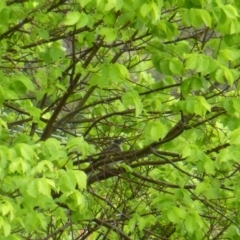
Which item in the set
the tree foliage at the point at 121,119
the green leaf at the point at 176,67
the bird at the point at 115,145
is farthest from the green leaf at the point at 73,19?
the bird at the point at 115,145

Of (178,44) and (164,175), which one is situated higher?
(178,44)

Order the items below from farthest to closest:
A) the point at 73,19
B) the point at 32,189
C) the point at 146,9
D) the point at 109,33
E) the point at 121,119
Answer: the point at 121,119, the point at 109,33, the point at 73,19, the point at 146,9, the point at 32,189

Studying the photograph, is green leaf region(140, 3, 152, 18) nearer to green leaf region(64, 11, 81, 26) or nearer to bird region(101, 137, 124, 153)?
green leaf region(64, 11, 81, 26)

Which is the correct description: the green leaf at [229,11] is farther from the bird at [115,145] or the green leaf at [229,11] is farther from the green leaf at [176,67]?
the bird at [115,145]

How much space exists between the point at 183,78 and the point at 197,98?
0.37 meters

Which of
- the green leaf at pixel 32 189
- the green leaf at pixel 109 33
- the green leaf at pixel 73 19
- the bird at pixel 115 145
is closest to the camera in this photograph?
the green leaf at pixel 32 189

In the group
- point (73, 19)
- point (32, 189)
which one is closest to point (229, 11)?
point (73, 19)

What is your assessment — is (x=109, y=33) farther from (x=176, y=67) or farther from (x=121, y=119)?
(x=121, y=119)

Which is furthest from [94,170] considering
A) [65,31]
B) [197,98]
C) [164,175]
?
[197,98]

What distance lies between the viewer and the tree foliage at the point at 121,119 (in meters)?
3.44

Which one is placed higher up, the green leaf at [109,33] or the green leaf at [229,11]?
the green leaf at [229,11]

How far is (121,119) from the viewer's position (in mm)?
5094

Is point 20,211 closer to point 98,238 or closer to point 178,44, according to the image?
point 178,44

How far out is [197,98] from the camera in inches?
148
